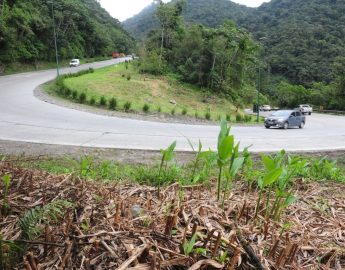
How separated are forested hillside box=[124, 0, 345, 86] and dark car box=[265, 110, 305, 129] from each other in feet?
159

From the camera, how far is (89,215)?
225 cm

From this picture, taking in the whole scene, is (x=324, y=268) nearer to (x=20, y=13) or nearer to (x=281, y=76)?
(x=20, y=13)

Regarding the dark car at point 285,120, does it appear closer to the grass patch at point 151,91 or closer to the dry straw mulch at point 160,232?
the grass patch at point 151,91

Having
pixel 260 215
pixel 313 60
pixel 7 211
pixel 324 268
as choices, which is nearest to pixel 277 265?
pixel 324 268

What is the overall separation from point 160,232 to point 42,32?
6314cm

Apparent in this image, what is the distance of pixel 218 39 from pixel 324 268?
163 feet

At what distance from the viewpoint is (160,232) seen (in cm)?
205

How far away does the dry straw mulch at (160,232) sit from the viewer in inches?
70.8

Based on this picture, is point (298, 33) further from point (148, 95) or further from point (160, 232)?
point (160, 232)

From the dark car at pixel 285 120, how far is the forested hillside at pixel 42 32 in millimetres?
30083

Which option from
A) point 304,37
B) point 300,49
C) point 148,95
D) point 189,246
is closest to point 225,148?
point 189,246

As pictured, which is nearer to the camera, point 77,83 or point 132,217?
point 132,217

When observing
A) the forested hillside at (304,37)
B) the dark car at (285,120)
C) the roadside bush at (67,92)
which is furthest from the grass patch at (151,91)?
the forested hillside at (304,37)

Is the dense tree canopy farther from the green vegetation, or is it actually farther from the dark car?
the dark car
